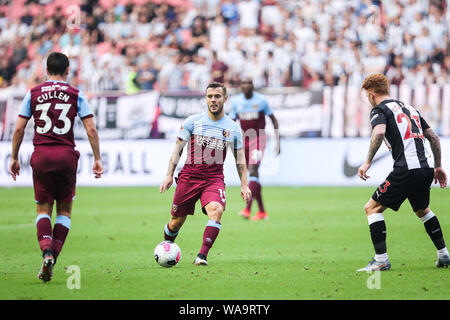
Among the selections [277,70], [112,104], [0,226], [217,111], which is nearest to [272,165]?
[277,70]

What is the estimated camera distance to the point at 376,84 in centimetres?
817

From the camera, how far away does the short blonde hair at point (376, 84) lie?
321 inches

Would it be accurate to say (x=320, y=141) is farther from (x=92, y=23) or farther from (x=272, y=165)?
(x=92, y=23)

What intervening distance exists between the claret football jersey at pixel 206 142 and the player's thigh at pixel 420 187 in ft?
6.79

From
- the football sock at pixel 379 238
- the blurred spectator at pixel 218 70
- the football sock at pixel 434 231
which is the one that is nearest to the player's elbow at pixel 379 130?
the football sock at pixel 379 238

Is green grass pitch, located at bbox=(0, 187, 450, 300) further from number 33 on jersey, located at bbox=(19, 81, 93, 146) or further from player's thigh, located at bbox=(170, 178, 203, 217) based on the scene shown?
number 33 on jersey, located at bbox=(19, 81, 93, 146)

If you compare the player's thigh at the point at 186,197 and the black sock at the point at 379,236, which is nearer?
the black sock at the point at 379,236

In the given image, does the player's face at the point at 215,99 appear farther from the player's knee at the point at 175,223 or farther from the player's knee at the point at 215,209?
the player's knee at the point at 175,223

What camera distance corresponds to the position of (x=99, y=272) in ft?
27.0

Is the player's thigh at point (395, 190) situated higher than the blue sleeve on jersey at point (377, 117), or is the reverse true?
the blue sleeve on jersey at point (377, 117)

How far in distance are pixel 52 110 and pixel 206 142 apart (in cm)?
203

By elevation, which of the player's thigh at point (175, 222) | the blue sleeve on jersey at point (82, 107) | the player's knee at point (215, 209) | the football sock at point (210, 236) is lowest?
the football sock at point (210, 236)

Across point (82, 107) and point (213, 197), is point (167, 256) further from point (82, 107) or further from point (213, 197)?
point (82, 107)
